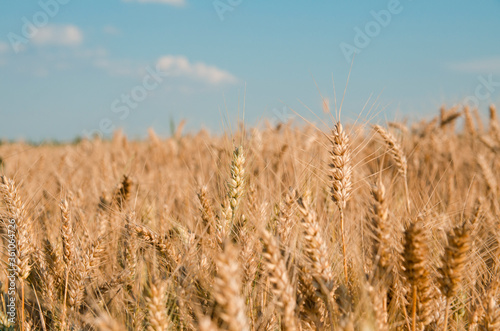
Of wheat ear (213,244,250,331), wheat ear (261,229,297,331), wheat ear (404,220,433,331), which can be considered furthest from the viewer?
wheat ear (404,220,433,331)

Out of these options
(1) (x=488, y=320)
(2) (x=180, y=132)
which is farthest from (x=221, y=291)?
(2) (x=180, y=132)

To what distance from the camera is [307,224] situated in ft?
3.53

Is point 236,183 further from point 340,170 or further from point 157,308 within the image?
point 157,308

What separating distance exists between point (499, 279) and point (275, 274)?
1061mm

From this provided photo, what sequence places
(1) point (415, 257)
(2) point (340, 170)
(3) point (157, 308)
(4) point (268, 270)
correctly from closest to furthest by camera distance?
1. (3) point (157, 308)
2. (1) point (415, 257)
3. (4) point (268, 270)
4. (2) point (340, 170)

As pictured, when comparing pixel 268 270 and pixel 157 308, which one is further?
pixel 268 270

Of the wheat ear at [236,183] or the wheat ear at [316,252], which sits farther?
the wheat ear at [236,183]

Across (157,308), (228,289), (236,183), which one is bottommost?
(157,308)

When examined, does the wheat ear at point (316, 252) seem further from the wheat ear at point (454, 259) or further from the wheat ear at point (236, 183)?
the wheat ear at point (236, 183)

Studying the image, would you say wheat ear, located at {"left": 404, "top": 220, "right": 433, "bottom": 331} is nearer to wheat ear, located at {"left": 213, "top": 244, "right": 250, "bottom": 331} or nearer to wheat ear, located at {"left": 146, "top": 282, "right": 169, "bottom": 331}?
wheat ear, located at {"left": 213, "top": 244, "right": 250, "bottom": 331}

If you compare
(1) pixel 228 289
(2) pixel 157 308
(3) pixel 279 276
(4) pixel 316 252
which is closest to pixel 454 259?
(4) pixel 316 252

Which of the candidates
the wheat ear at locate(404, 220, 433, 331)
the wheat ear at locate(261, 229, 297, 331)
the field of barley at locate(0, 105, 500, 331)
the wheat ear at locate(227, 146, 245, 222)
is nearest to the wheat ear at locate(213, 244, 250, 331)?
the field of barley at locate(0, 105, 500, 331)

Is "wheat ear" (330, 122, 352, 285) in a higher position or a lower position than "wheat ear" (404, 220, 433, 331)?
higher

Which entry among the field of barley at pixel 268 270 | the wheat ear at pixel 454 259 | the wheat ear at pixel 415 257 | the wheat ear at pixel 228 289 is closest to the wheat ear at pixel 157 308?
the field of barley at pixel 268 270
